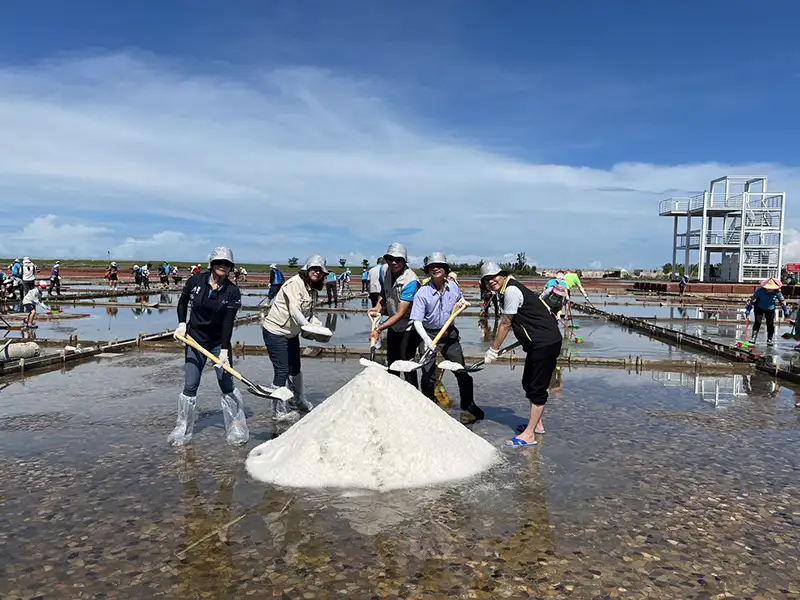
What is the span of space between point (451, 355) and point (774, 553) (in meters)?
3.39

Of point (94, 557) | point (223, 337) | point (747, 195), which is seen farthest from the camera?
point (747, 195)

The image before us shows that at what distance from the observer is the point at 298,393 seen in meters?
6.86

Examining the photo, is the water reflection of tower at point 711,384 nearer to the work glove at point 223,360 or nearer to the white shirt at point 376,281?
the white shirt at point 376,281

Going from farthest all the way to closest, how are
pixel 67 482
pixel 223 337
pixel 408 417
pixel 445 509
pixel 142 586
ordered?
pixel 223 337
pixel 408 417
pixel 67 482
pixel 445 509
pixel 142 586

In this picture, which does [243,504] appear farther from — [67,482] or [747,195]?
[747,195]

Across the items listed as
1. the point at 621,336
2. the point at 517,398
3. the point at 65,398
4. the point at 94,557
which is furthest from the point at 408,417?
the point at 621,336

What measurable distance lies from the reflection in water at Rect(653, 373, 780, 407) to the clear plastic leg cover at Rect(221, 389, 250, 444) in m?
5.41

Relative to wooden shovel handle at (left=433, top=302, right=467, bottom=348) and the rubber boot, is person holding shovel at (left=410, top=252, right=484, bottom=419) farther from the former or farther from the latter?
the rubber boot

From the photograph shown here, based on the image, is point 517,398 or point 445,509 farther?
point 517,398

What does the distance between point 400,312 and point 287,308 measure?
44.4 inches

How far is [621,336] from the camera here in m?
15.4

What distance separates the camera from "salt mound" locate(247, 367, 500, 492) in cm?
463

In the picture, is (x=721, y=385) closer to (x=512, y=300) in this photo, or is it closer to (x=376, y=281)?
(x=512, y=300)

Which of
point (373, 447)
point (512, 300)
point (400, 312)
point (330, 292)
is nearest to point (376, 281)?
point (400, 312)
